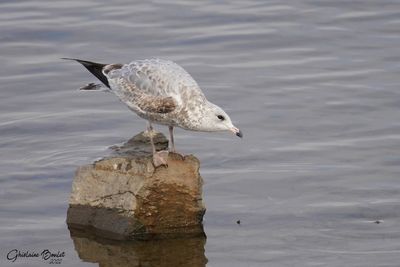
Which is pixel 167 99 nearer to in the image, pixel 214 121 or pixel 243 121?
pixel 214 121

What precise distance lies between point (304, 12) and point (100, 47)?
3060 mm

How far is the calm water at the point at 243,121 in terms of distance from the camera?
378 inches

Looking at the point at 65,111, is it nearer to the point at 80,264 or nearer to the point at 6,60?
the point at 6,60

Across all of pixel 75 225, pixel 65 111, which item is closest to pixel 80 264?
pixel 75 225

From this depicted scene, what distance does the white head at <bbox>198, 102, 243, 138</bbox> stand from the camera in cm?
985

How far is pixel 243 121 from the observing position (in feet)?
40.7

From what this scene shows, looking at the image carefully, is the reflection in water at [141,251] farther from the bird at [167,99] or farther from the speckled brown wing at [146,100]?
the speckled brown wing at [146,100]

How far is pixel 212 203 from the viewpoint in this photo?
1035cm

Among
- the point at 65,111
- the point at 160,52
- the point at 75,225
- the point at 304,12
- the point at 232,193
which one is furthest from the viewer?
the point at 304,12

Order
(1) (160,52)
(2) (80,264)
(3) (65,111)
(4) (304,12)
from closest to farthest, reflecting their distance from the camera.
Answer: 1. (2) (80,264)
2. (3) (65,111)
3. (1) (160,52)
4. (4) (304,12)

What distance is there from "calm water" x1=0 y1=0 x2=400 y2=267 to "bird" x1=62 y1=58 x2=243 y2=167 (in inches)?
31.8
